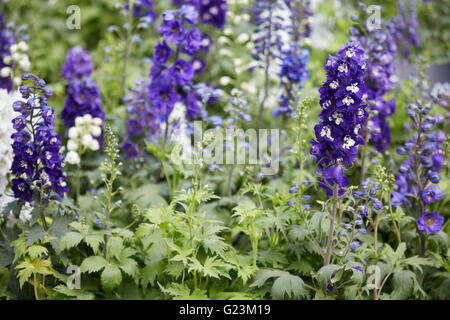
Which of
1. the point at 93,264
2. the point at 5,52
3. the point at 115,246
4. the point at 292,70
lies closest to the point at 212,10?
the point at 292,70

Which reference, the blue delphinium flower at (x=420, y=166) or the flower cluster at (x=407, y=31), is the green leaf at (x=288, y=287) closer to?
the blue delphinium flower at (x=420, y=166)

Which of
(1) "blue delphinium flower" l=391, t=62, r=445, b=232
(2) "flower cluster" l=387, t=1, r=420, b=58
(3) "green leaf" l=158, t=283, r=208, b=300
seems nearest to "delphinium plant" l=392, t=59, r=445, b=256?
(1) "blue delphinium flower" l=391, t=62, r=445, b=232

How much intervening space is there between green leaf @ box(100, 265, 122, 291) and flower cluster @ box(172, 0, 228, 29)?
2.73m

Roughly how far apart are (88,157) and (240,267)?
1.90 m

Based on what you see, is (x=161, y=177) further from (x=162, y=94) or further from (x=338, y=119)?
(x=338, y=119)

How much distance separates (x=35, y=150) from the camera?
293 centimetres

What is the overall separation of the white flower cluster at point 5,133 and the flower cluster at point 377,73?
2.51 m

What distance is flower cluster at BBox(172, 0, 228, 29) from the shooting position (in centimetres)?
469

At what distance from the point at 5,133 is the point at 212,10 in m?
2.31

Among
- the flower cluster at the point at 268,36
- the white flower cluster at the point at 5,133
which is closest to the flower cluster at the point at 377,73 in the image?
the flower cluster at the point at 268,36

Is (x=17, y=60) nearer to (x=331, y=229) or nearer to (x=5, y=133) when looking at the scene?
(x=5, y=133)

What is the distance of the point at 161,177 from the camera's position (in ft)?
13.4

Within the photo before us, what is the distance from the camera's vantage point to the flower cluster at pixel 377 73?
3.77 m

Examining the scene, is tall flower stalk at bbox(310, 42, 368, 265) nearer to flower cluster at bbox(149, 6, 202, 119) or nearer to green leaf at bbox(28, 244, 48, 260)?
flower cluster at bbox(149, 6, 202, 119)
